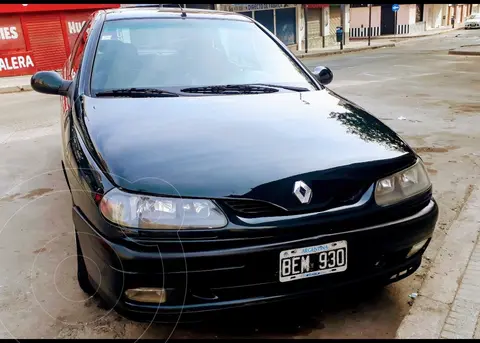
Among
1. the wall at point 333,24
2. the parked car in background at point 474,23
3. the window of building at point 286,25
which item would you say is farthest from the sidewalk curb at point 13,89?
the parked car in background at point 474,23

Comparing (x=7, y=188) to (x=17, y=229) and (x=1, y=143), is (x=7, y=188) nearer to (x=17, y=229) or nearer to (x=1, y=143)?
(x=17, y=229)

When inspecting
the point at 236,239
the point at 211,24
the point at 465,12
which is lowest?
the point at 465,12

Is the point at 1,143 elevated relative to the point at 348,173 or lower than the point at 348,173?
lower

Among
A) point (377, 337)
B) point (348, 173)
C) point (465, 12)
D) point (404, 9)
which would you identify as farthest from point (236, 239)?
point (465, 12)

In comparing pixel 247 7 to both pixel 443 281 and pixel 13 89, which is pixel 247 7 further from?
pixel 443 281

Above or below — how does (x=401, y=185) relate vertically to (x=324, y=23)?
above

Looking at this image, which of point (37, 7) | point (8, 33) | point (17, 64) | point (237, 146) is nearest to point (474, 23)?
point (37, 7)

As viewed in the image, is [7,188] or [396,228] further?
[7,188]

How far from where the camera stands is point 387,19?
4069 centimetres

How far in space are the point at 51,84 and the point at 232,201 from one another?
1996 millimetres

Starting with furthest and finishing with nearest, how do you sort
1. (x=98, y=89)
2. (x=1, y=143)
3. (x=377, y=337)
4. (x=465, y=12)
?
(x=465, y=12) < (x=1, y=143) < (x=98, y=89) < (x=377, y=337)

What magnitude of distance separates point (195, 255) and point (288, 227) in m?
0.40

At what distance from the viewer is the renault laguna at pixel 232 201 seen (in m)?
1.86

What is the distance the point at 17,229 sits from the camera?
3.57 m
